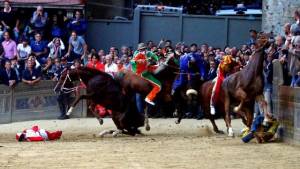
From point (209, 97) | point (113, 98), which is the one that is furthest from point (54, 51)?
point (209, 97)

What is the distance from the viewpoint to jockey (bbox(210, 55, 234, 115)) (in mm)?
22781

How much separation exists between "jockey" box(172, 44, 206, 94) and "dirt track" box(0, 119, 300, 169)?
4.36 ft

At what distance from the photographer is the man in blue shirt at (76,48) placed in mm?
28359

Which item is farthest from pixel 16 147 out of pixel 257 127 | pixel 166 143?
pixel 257 127

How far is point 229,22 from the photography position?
31.7 metres

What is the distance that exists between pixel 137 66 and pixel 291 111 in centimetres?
560

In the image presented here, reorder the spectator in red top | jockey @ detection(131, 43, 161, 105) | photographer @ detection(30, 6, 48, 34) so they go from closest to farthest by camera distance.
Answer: jockey @ detection(131, 43, 161, 105) < the spectator in red top < photographer @ detection(30, 6, 48, 34)

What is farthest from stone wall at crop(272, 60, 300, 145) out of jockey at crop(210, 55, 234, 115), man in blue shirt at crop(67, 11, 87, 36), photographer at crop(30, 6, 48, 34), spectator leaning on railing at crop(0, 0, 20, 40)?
spectator leaning on railing at crop(0, 0, 20, 40)

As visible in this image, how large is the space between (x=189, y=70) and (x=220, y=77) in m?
1.83

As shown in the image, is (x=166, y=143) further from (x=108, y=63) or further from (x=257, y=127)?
(x=108, y=63)

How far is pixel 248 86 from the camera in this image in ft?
69.9

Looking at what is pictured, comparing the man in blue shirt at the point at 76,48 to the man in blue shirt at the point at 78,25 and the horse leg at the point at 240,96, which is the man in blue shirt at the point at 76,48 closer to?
the man in blue shirt at the point at 78,25

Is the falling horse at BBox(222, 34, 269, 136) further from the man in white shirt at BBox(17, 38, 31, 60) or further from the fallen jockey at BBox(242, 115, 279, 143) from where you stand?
the man in white shirt at BBox(17, 38, 31, 60)

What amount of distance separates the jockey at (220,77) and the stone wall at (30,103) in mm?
5348
